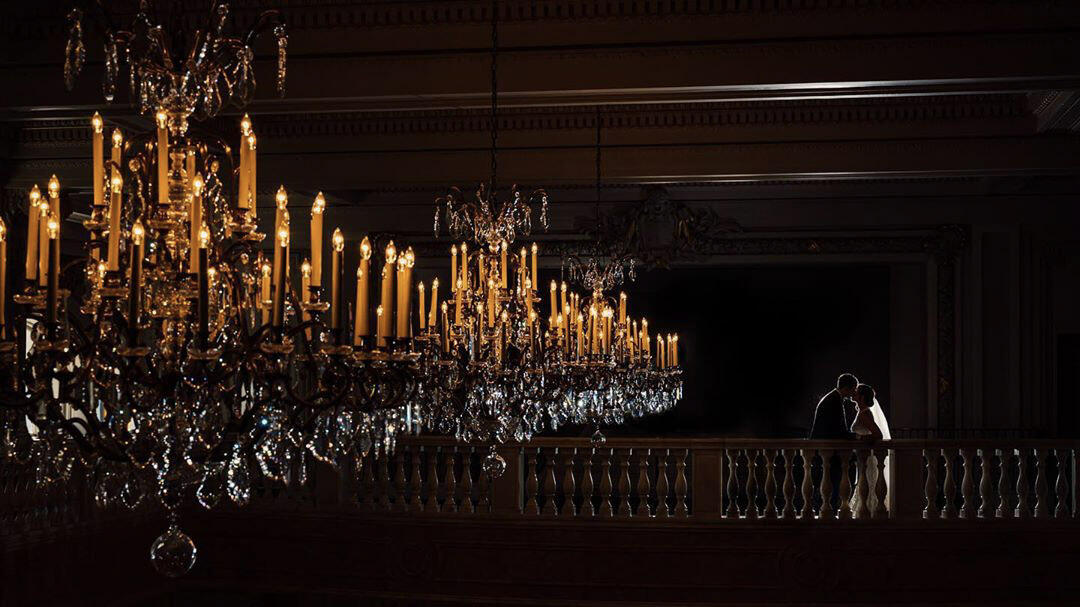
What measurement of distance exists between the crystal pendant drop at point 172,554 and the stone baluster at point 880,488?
6.45 metres

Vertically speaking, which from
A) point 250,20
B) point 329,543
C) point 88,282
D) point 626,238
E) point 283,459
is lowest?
point 329,543

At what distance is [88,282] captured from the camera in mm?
3889

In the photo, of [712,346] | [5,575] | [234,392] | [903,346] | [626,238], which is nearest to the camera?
[234,392]

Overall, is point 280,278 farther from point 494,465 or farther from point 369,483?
point 369,483

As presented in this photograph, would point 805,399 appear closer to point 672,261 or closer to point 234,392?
point 672,261

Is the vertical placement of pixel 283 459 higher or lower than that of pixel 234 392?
lower

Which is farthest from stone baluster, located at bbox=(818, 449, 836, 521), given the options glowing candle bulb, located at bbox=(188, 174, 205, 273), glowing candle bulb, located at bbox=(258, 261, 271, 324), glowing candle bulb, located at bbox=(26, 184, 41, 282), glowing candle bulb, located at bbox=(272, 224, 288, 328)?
glowing candle bulb, located at bbox=(26, 184, 41, 282)

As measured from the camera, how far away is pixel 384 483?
9.08 meters

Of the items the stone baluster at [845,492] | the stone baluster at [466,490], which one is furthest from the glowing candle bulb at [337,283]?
the stone baluster at [845,492]

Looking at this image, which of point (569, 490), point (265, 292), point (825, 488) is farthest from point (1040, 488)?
point (265, 292)

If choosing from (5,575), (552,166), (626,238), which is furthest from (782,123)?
(5,575)

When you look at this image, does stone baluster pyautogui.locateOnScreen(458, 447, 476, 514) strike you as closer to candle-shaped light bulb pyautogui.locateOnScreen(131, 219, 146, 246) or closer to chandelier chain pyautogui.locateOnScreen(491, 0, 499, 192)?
chandelier chain pyautogui.locateOnScreen(491, 0, 499, 192)

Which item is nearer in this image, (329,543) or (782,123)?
(329,543)

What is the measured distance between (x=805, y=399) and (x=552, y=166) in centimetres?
594
